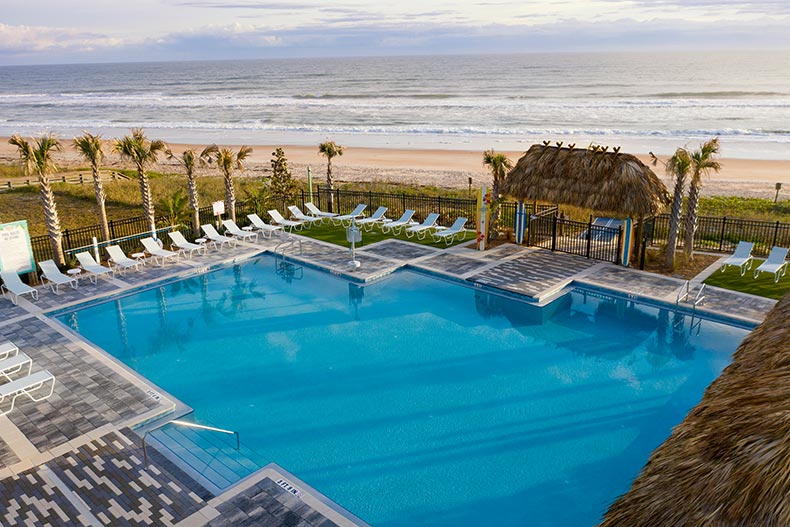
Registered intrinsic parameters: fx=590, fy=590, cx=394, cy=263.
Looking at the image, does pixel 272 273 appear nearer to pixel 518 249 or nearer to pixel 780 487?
pixel 518 249

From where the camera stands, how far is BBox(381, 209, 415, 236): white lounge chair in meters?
19.0

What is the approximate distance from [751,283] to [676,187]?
2.86m

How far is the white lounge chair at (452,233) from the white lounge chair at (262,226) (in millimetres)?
5056

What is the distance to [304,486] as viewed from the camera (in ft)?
25.0

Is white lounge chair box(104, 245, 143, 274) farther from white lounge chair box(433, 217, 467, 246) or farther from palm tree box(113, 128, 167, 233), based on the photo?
white lounge chair box(433, 217, 467, 246)

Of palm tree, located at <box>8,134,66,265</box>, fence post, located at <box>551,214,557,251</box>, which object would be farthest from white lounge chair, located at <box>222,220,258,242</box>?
fence post, located at <box>551,214,557,251</box>

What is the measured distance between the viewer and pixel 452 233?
17.7 m

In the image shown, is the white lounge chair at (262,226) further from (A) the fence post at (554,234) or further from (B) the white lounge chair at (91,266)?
(A) the fence post at (554,234)

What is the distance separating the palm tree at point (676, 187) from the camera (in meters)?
14.0

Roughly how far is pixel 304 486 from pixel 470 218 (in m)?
14.1

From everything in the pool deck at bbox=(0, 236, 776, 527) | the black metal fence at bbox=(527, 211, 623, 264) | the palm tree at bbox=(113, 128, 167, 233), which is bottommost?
the pool deck at bbox=(0, 236, 776, 527)

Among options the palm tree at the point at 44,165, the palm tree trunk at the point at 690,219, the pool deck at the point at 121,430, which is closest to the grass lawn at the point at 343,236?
the pool deck at the point at 121,430

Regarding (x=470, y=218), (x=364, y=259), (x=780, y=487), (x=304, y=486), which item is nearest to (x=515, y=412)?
(x=304, y=486)

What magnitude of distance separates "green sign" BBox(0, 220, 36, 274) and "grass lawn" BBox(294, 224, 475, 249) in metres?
7.95
